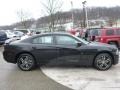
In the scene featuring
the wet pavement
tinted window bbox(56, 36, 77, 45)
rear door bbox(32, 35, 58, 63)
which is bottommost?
the wet pavement

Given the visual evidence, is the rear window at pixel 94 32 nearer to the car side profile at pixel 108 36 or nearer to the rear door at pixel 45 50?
the car side profile at pixel 108 36

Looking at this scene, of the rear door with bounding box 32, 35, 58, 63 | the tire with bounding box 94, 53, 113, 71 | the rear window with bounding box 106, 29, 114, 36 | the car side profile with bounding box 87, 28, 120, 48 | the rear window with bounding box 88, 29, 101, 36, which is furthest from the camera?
the rear window with bounding box 88, 29, 101, 36

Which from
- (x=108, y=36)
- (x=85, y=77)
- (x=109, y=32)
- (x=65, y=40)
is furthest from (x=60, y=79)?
(x=109, y=32)

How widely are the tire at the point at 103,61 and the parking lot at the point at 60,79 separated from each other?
203mm

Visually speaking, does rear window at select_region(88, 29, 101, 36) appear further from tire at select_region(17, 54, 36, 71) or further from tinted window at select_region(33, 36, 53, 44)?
tire at select_region(17, 54, 36, 71)

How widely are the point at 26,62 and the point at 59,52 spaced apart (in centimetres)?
139

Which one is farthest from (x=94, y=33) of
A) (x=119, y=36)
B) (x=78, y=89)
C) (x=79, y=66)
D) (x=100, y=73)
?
(x=78, y=89)

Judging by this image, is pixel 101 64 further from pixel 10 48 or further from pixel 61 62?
pixel 10 48

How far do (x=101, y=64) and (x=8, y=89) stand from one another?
3.82 metres

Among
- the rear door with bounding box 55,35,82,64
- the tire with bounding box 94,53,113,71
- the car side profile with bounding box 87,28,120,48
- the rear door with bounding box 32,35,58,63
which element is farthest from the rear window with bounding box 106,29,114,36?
the rear door with bounding box 32,35,58,63

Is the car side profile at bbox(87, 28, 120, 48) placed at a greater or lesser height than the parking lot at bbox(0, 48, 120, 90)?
Result: greater

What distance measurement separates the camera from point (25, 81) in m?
7.01

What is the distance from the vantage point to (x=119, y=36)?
14.2 meters

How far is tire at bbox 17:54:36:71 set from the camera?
8641 millimetres
